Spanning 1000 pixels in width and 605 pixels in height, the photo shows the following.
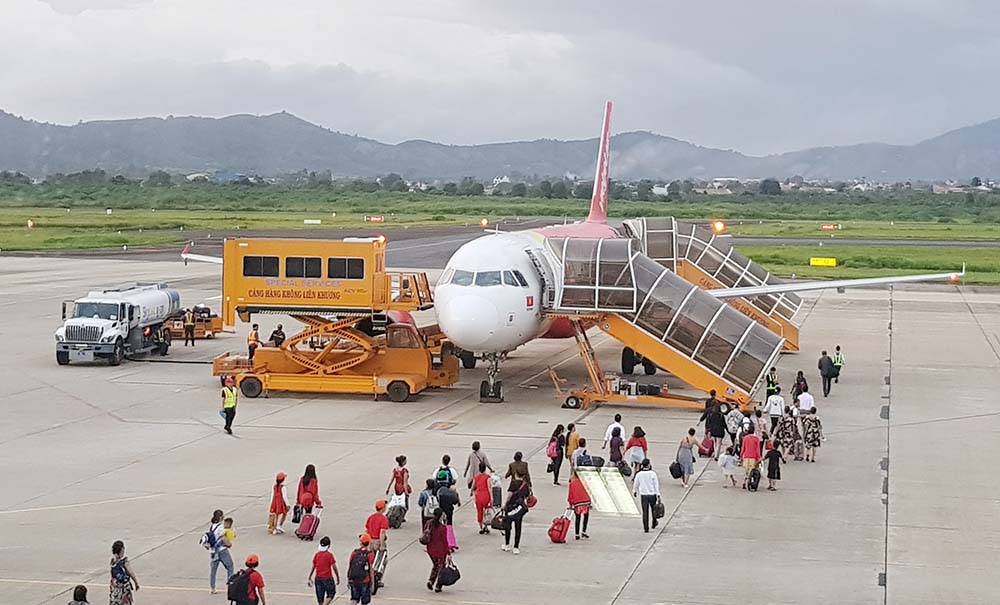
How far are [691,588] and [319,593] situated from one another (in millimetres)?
5902

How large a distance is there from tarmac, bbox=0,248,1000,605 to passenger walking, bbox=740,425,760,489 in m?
0.56

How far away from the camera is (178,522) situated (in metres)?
24.4

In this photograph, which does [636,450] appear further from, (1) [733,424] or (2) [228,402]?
(2) [228,402]

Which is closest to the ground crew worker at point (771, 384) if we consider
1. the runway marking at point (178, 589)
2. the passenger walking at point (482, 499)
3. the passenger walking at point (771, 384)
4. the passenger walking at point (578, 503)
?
the passenger walking at point (771, 384)

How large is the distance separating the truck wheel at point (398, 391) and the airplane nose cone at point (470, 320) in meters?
2.74

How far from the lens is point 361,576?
1866cm

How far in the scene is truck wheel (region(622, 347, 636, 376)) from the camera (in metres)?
46.0

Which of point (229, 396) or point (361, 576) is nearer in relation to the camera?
point (361, 576)

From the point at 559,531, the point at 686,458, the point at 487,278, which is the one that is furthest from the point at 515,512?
the point at 487,278

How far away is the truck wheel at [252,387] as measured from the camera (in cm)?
3975

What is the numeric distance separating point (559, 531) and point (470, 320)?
14.2 m

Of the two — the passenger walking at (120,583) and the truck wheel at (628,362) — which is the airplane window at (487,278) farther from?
the passenger walking at (120,583)

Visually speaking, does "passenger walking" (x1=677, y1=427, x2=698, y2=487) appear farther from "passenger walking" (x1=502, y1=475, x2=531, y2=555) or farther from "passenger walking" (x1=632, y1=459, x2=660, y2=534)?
"passenger walking" (x1=502, y1=475, x2=531, y2=555)

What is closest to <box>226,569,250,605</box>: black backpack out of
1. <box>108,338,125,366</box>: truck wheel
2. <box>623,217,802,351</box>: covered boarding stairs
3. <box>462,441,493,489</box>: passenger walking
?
<box>462,441,493,489</box>: passenger walking
